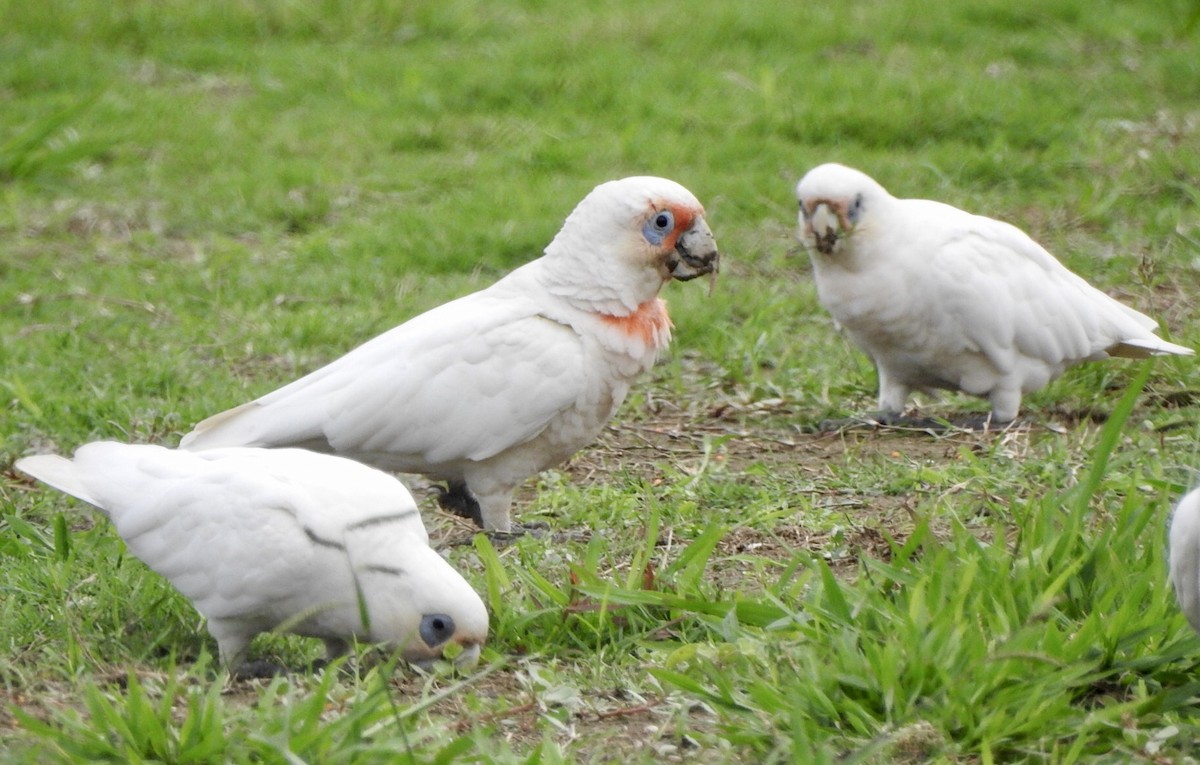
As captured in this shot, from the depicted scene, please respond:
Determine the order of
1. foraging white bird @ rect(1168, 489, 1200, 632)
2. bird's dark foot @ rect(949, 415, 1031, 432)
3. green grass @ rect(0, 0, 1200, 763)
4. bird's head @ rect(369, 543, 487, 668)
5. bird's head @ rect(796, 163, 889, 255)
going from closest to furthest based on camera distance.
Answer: foraging white bird @ rect(1168, 489, 1200, 632), green grass @ rect(0, 0, 1200, 763), bird's head @ rect(369, 543, 487, 668), bird's head @ rect(796, 163, 889, 255), bird's dark foot @ rect(949, 415, 1031, 432)

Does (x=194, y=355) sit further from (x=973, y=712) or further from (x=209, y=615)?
(x=973, y=712)

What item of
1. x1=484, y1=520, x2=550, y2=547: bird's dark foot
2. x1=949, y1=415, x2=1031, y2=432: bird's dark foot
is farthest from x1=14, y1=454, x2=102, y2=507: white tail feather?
x1=949, y1=415, x2=1031, y2=432: bird's dark foot

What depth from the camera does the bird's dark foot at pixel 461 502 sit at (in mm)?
4098

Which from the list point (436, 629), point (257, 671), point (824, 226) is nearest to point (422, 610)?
point (436, 629)

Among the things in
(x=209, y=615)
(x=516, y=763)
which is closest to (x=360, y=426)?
(x=209, y=615)

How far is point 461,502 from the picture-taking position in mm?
4121

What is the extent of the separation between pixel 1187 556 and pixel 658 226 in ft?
5.49

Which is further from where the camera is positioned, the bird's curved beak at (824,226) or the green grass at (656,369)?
the bird's curved beak at (824,226)

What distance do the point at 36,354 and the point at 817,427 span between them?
279cm

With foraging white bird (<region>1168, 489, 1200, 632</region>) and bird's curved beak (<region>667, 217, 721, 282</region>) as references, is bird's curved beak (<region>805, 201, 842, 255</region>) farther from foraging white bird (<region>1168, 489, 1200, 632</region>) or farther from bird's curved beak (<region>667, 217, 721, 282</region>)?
foraging white bird (<region>1168, 489, 1200, 632</region>)

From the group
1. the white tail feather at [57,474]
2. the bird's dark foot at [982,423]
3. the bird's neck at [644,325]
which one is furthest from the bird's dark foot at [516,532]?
the bird's dark foot at [982,423]

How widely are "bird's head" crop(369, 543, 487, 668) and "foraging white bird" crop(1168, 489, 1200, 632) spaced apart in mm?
1253

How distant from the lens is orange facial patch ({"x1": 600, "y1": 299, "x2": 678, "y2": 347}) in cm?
379

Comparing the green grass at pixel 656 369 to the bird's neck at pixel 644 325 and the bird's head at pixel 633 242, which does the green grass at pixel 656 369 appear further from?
the bird's head at pixel 633 242
